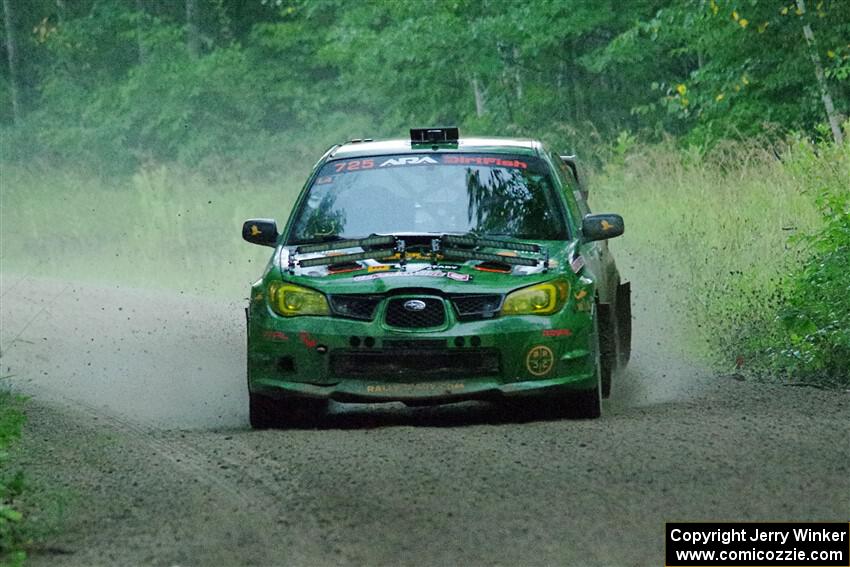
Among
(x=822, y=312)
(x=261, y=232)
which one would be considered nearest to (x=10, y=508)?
(x=261, y=232)

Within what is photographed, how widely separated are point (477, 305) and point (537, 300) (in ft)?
1.09

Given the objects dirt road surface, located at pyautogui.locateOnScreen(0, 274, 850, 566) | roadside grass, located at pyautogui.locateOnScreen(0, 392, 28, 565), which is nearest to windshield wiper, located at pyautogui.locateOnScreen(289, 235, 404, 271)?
dirt road surface, located at pyautogui.locateOnScreen(0, 274, 850, 566)

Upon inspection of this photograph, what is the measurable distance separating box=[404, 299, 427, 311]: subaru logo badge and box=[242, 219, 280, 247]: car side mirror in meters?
1.42

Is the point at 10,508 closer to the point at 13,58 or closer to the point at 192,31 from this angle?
the point at 192,31

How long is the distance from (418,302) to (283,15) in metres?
31.7

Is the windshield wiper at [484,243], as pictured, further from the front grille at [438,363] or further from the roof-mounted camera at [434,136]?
the roof-mounted camera at [434,136]

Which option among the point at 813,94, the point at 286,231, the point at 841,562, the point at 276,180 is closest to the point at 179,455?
the point at 286,231

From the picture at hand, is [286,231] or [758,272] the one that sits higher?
Answer: [286,231]

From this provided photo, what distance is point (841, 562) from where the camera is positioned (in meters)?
5.90

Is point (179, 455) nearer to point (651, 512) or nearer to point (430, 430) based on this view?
point (430, 430)

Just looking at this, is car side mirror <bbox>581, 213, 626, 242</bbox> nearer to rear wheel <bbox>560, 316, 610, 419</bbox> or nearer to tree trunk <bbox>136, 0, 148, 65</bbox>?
rear wheel <bbox>560, 316, 610, 419</bbox>

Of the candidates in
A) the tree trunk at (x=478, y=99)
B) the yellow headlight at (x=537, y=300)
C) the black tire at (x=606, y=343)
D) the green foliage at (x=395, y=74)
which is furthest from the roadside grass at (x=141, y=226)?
the yellow headlight at (x=537, y=300)

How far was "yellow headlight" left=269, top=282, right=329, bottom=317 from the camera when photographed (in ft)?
30.4

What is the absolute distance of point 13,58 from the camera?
4697 cm
